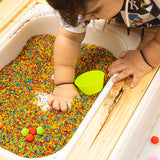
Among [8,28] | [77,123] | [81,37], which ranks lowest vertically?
[77,123]

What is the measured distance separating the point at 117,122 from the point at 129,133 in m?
0.05

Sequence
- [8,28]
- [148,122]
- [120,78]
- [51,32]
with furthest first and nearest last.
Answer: [51,32], [8,28], [148,122], [120,78]

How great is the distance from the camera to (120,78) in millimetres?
789

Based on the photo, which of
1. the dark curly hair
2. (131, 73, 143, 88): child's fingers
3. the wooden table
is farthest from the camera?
(131, 73, 143, 88): child's fingers

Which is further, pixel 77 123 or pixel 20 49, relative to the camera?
pixel 20 49

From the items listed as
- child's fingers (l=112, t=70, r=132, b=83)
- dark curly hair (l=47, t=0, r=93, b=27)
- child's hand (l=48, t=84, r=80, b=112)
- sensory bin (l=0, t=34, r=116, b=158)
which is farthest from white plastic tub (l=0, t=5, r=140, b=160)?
dark curly hair (l=47, t=0, r=93, b=27)

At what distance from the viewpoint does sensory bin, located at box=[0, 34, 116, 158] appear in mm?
796

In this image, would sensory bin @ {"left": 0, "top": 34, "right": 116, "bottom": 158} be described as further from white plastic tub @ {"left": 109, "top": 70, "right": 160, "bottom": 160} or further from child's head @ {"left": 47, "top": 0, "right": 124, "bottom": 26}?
child's head @ {"left": 47, "top": 0, "right": 124, "bottom": 26}

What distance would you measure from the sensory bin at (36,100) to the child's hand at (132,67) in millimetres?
138

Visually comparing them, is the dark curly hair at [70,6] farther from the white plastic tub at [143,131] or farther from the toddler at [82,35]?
the white plastic tub at [143,131]

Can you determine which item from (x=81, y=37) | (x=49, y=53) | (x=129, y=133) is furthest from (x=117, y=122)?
(x=49, y=53)

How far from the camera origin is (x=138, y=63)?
809mm

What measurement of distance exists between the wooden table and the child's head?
0.83 ft

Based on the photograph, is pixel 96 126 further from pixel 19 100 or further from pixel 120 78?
pixel 19 100
